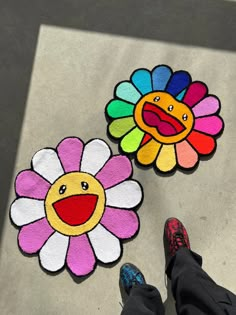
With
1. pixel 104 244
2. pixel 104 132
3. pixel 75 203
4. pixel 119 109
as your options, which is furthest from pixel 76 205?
pixel 119 109

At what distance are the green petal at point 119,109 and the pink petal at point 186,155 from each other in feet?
0.79

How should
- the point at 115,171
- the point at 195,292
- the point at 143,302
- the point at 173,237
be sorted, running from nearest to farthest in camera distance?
the point at 195,292
the point at 143,302
the point at 173,237
the point at 115,171

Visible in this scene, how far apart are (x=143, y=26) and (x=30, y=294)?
1.19 m

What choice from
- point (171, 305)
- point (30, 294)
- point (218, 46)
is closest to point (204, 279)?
point (171, 305)

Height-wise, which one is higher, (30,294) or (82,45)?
(82,45)

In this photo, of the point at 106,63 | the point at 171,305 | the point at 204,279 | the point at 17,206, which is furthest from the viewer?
the point at 106,63

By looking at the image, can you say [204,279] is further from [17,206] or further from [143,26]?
[143,26]

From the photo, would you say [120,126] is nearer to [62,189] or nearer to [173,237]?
[62,189]

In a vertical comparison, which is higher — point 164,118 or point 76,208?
point 164,118

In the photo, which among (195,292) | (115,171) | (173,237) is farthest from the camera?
(115,171)

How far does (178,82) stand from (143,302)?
875 mm

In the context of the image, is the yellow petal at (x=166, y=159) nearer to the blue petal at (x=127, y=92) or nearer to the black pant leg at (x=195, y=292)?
the blue petal at (x=127, y=92)

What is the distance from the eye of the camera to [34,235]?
58.9 inches

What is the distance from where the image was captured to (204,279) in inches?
48.0
